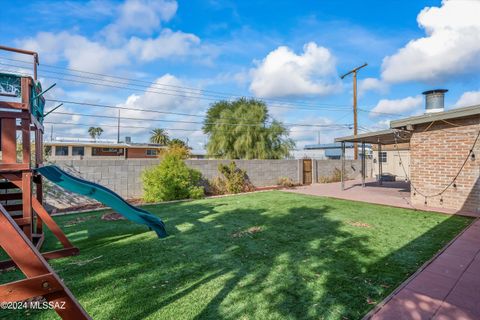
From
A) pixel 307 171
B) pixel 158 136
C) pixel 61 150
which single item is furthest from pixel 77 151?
pixel 307 171

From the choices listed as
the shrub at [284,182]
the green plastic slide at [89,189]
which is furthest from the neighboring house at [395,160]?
the green plastic slide at [89,189]

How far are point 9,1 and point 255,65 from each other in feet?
51.0

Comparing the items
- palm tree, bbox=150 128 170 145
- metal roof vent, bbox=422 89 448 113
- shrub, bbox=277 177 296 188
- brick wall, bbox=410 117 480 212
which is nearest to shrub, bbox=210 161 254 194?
shrub, bbox=277 177 296 188

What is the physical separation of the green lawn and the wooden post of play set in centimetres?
75

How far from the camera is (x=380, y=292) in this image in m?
3.00

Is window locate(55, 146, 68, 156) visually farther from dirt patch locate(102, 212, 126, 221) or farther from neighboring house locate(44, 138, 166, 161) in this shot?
dirt patch locate(102, 212, 126, 221)

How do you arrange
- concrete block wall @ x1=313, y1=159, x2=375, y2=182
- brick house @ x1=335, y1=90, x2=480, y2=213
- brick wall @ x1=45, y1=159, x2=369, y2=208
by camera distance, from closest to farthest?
brick house @ x1=335, y1=90, x2=480, y2=213, brick wall @ x1=45, y1=159, x2=369, y2=208, concrete block wall @ x1=313, y1=159, x2=375, y2=182

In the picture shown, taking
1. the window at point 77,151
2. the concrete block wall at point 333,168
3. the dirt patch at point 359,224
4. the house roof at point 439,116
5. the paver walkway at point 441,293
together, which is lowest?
the dirt patch at point 359,224

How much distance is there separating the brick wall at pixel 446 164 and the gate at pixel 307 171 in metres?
7.64

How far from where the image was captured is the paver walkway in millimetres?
2557

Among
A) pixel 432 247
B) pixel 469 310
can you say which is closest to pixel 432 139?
pixel 432 247

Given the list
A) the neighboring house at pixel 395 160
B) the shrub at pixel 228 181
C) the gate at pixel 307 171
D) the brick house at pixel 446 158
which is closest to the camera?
the brick house at pixel 446 158

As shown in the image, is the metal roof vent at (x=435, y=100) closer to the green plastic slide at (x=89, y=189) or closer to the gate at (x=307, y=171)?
the gate at (x=307, y=171)

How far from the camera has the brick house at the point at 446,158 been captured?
7387 millimetres
